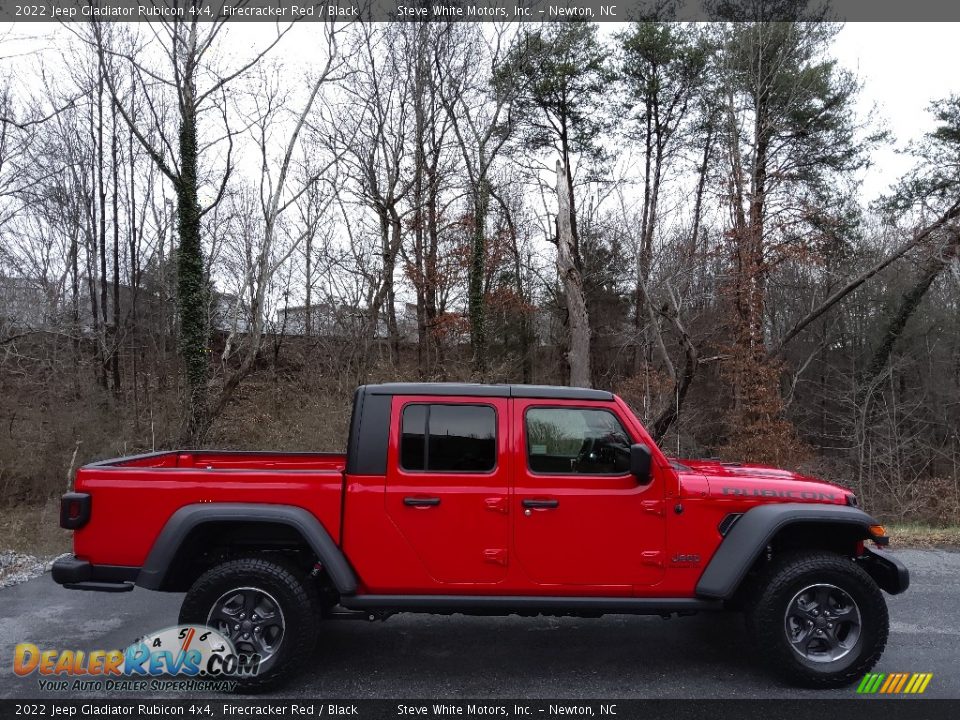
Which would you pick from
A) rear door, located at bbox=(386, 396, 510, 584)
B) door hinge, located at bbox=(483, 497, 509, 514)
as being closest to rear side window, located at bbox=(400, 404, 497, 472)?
rear door, located at bbox=(386, 396, 510, 584)

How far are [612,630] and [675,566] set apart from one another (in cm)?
120

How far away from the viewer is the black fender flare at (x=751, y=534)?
395 centimetres

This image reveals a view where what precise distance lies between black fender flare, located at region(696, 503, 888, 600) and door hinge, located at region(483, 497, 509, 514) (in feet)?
4.18

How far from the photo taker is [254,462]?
5.36 meters

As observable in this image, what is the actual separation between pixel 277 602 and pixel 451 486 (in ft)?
4.05

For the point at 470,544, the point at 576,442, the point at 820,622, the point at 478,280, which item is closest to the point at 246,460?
the point at 470,544

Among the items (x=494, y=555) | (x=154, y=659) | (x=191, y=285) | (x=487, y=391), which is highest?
(x=191, y=285)

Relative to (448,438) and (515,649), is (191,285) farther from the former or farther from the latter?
(515,649)

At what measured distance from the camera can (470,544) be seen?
4039mm

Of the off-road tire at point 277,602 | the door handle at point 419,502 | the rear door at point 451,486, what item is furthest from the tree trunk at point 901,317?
the off-road tire at point 277,602

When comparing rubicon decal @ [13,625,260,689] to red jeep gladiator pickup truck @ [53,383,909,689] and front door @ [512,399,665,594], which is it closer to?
red jeep gladiator pickup truck @ [53,383,909,689]

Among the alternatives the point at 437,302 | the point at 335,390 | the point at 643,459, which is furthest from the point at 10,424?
the point at 643,459

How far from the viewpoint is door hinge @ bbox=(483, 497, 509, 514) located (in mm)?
4055

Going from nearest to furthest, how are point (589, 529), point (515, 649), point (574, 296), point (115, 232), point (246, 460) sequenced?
point (589, 529) < point (515, 649) < point (246, 460) < point (574, 296) < point (115, 232)
